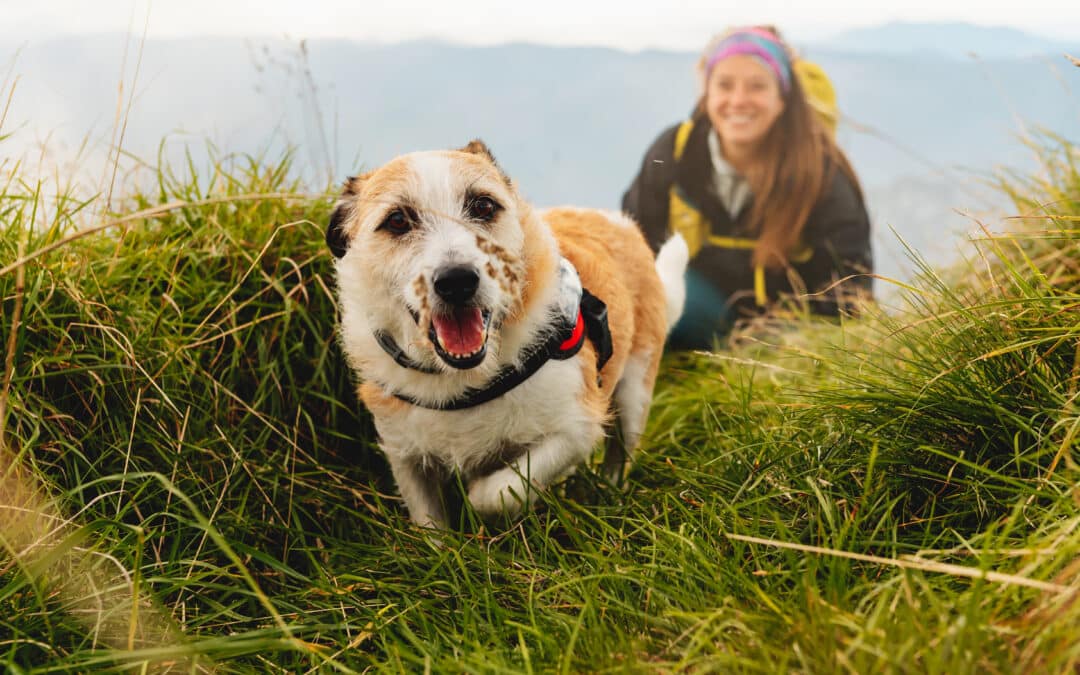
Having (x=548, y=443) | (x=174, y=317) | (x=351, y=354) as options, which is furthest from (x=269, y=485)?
(x=548, y=443)

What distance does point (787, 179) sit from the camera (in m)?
6.45

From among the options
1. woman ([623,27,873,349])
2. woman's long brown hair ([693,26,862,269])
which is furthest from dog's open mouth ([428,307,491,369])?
woman's long brown hair ([693,26,862,269])

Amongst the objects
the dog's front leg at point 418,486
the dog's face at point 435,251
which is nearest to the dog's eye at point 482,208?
the dog's face at point 435,251

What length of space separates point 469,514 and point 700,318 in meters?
4.38

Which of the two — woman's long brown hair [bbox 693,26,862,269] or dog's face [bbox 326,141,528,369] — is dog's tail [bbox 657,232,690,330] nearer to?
dog's face [bbox 326,141,528,369]

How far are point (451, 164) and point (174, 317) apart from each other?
1.34m

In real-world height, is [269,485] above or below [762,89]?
below

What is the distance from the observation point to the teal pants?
6.06 metres

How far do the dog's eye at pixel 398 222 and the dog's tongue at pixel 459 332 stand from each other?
14.9 inches

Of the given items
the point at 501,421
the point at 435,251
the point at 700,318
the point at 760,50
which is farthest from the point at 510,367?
the point at 760,50

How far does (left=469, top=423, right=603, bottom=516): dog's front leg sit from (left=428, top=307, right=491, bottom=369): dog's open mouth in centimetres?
44

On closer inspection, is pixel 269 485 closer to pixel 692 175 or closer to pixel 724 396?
pixel 724 396

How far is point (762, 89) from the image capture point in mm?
6402

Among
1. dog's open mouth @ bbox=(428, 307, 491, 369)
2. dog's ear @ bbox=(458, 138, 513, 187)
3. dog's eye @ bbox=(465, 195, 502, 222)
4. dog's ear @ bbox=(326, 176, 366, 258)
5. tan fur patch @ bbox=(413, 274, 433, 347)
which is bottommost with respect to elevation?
dog's open mouth @ bbox=(428, 307, 491, 369)
